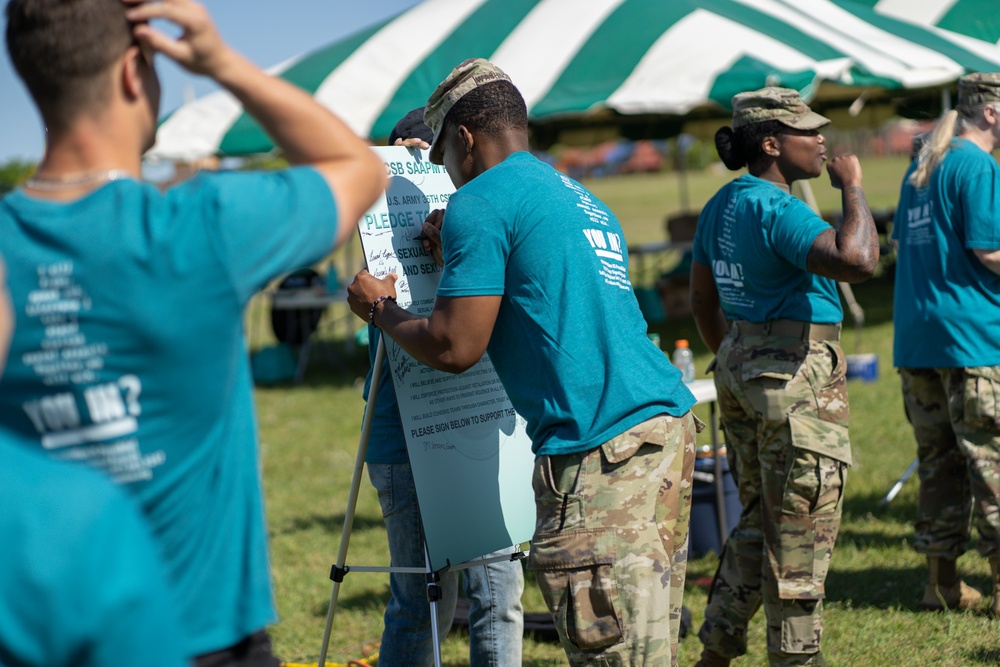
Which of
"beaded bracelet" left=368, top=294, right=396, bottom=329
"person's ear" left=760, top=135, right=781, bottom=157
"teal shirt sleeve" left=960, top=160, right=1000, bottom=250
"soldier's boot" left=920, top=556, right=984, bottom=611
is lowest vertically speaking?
"soldier's boot" left=920, top=556, right=984, bottom=611

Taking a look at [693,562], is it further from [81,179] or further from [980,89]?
[81,179]

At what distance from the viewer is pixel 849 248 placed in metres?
3.35

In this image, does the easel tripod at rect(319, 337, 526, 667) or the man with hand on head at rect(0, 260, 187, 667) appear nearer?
the man with hand on head at rect(0, 260, 187, 667)

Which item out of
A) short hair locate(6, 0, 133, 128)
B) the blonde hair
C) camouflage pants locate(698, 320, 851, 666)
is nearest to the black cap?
camouflage pants locate(698, 320, 851, 666)

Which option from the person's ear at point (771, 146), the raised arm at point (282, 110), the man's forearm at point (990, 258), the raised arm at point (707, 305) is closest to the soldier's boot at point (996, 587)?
the man's forearm at point (990, 258)

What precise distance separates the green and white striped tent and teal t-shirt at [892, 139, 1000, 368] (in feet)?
12.6

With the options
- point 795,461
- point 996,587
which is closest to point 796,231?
point 795,461

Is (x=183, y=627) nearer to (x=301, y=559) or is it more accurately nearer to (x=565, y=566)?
(x=565, y=566)

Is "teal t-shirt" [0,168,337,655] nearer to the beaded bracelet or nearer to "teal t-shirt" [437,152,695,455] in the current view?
"teal t-shirt" [437,152,695,455]

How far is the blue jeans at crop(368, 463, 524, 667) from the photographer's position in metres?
3.39

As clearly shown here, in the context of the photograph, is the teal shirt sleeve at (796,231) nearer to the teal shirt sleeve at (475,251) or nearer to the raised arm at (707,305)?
the raised arm at (707,305)

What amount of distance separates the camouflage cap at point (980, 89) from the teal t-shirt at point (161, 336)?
379cm

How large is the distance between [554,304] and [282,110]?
0.98 metres

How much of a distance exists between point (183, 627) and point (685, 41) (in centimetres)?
861
